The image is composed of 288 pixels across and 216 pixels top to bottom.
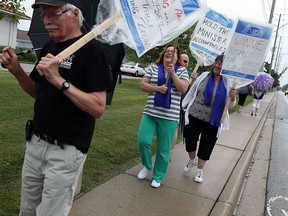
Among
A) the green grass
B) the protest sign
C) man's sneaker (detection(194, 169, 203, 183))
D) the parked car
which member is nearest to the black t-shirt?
the green grass

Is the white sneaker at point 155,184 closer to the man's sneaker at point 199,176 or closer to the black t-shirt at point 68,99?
the man's sneaker at point 199,176

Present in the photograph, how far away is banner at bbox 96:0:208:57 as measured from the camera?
8.80 ft

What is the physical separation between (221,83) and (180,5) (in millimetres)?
2400

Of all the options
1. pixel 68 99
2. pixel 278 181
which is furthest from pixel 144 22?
pixel 278 181

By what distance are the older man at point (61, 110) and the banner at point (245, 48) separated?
288cm

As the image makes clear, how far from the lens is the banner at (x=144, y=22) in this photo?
2684 millimetres

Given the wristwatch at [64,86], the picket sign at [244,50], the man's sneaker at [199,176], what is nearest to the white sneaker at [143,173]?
the man's sneaker at [199,176]

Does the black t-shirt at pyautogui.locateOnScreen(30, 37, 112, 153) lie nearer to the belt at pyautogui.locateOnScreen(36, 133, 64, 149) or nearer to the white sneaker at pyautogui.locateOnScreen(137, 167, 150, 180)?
the belt at pyautogui.locateOnScreen(36, 133, 64, 149)

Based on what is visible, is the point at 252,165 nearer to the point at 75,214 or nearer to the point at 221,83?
the point at 221,83

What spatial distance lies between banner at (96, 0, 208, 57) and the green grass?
1971 millimetres

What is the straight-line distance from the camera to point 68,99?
2354mm

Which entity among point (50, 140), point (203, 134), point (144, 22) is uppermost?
point (144, 22)

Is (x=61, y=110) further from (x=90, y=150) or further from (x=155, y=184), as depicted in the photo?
(x=90, y=150)

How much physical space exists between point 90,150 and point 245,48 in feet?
9.08
